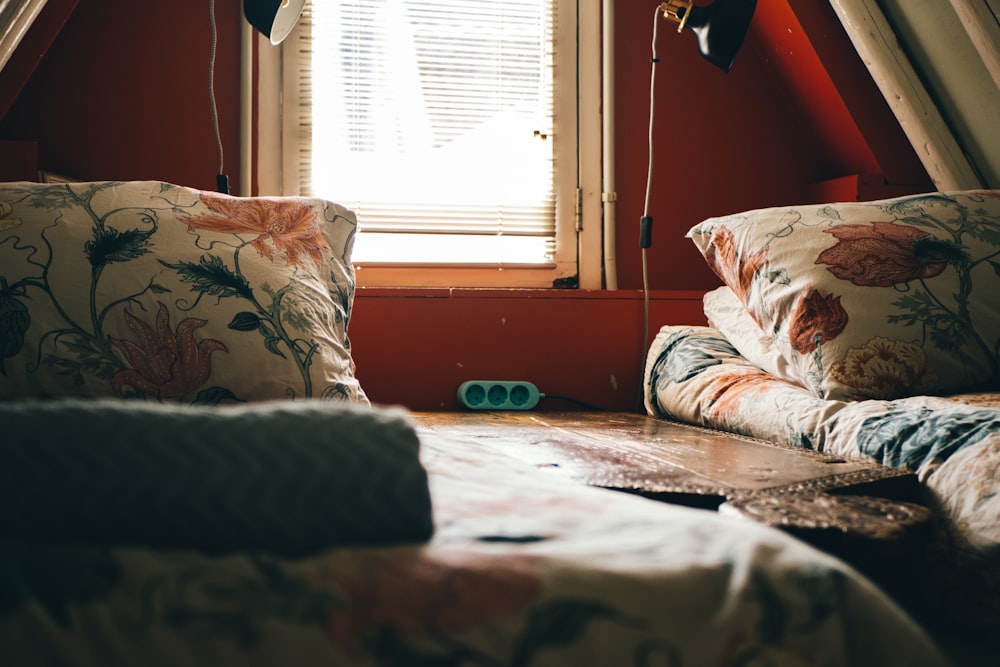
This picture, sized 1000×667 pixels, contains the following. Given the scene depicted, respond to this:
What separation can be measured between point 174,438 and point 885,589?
0.53 meters

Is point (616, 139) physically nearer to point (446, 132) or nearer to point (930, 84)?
point (446, 132)

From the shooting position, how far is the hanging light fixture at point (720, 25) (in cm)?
151

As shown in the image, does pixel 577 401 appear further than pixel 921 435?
Yes

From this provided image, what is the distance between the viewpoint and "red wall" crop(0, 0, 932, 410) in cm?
171

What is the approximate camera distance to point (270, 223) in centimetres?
101

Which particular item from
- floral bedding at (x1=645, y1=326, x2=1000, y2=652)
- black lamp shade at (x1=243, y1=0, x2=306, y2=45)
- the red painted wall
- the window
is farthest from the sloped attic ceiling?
the red painted wall

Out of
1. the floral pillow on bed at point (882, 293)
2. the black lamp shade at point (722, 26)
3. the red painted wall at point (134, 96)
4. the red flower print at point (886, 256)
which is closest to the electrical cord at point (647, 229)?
the black lamp shade at point (722, 26)

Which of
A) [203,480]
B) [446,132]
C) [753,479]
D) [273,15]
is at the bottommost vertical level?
[753,479]

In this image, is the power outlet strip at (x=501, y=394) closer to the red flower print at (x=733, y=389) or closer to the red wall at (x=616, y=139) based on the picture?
the red wall at (x=616, y=139)

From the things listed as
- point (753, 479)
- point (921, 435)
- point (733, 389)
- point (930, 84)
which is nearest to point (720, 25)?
point (930, 84)

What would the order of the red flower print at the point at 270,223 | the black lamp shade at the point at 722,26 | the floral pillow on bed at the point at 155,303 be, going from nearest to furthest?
the floral pillow on bed at the point at 155,303
the red flower print at the point at 270,223
the black lamp shade at the point at 722,26

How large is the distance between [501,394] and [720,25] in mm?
932

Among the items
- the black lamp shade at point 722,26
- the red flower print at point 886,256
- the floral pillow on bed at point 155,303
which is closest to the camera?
the floral pillow on bed at point 155,303

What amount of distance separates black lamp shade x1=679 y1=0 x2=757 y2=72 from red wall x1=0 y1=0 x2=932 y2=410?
0.37m
